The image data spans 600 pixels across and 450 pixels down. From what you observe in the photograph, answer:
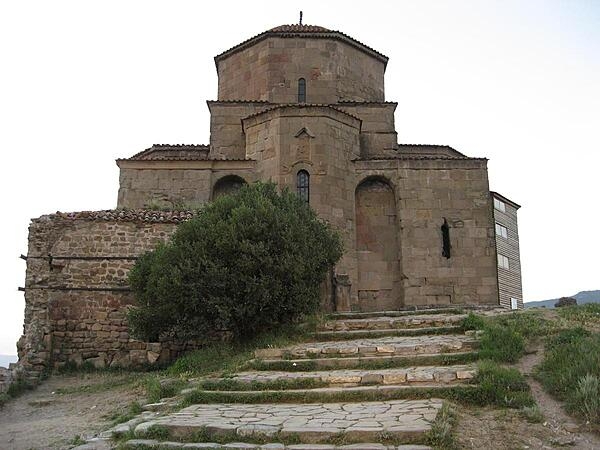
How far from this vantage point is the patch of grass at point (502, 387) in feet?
20.7

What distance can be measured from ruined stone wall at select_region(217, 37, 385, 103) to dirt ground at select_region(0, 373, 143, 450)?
11314 millimetres

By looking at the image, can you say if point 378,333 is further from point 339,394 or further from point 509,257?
point 509,257

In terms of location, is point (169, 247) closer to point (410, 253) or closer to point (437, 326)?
point (437, 326)

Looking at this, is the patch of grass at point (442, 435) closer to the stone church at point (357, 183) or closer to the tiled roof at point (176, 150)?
the stone church at point (357, 183)

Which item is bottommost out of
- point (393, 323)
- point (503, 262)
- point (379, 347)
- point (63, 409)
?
point (63, 409)

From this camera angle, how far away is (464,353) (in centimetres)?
833

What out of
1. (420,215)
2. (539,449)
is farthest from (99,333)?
(539,449)

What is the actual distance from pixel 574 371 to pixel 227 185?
1306 cm

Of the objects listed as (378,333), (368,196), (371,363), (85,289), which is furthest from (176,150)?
(371,363)

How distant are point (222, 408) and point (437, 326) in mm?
5147

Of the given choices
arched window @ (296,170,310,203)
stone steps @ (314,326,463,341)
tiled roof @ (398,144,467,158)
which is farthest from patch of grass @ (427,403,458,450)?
tiled roof @ (398,144,467,158)

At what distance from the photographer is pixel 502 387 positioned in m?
6.62

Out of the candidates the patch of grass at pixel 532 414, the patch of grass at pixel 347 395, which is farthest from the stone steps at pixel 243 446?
the patch of grass at pixel 347 395

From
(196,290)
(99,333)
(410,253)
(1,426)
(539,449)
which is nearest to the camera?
(539,449)
